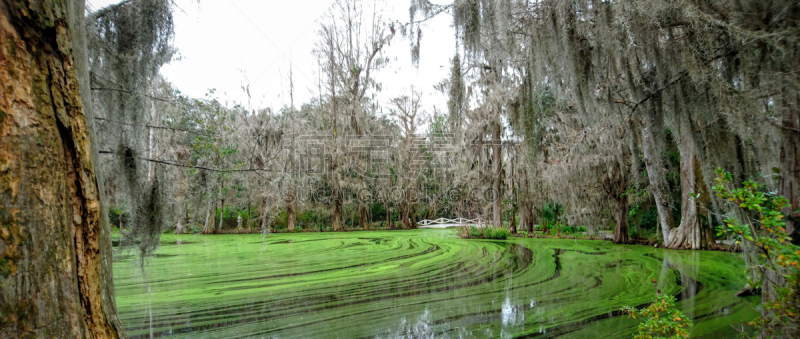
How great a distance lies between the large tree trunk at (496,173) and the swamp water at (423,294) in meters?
3.95

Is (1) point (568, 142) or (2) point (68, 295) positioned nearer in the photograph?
(2) point (68, 295)

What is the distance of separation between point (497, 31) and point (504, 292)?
230 cm

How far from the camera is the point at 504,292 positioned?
11.3ft

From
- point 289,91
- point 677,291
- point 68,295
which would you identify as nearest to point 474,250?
→ point 677,291

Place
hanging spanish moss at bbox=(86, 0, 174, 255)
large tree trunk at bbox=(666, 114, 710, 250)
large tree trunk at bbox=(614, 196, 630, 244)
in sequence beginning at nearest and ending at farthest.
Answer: hanging spanish moss at bbox=(86, 0, 174, 255), large tree trunk at bbox=(666, 114, 710, 250), large tree trunk at bbox=(614, 196, 630, 244)

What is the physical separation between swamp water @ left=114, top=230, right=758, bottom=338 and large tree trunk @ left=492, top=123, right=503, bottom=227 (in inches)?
155

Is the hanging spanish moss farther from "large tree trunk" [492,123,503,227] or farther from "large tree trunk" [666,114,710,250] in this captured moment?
"large tree trunk" [492,123,503,227]

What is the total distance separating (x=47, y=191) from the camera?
85 cm

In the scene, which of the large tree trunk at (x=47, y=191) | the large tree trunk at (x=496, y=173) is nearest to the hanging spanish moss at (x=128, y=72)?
the large tree trunk at (x=47, y=191)

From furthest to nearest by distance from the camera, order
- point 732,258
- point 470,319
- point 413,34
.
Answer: point 732,258
point 413,34
point 470,319

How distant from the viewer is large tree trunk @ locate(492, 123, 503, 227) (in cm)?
952

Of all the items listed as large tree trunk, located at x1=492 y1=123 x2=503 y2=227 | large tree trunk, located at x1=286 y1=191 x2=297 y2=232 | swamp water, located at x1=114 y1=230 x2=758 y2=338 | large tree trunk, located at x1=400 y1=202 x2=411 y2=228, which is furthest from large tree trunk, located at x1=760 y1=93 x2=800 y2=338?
large tree trunk, located at x1=400 y1=202 x2=411 y2=228

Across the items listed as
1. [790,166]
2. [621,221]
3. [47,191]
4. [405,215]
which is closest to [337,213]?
[405,215]

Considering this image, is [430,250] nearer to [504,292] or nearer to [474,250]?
[474,250]
